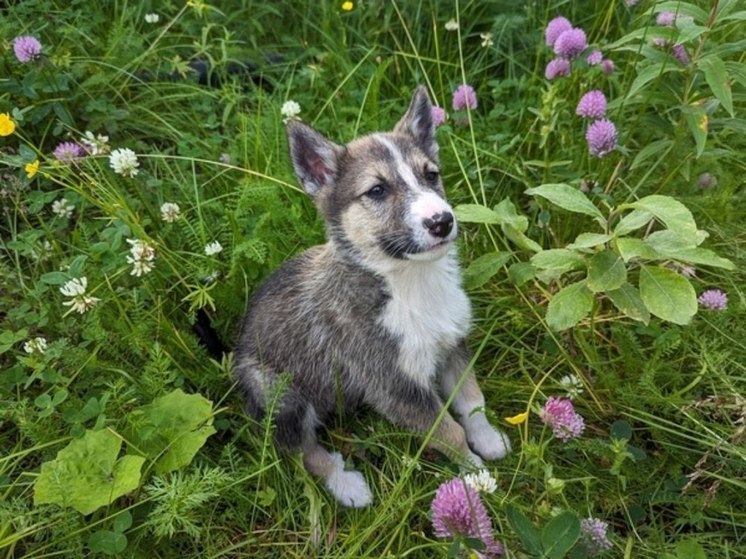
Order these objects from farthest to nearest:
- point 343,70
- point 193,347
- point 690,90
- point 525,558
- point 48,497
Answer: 1. point 343,70
2. point 193,347
3. point 690,90
4. point 48,497
5. point 525,558

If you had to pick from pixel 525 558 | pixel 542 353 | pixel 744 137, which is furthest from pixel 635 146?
pixel 525 558

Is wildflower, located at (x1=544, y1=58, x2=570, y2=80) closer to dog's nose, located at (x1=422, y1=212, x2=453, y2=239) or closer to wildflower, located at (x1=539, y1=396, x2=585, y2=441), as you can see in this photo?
dog's nose, located at (x1=422, y1=212, x2=453, y2=239)

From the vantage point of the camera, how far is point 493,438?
3.06 meters

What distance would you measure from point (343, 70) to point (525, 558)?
10.0 feet

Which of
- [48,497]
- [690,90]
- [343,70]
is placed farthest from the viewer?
[343,70]

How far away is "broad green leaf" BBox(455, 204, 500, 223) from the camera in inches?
106

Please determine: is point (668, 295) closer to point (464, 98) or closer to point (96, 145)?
point (464, 98)

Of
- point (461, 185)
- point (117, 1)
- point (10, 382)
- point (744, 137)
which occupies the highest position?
point (117, 1)

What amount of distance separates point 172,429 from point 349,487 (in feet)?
2.42

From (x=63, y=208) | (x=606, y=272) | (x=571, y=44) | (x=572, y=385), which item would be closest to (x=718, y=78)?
(x=571, y=44)

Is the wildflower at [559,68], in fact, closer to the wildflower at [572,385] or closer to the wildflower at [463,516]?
the wildflower at [572,385]

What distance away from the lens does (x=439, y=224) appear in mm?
2594

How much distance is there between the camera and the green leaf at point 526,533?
6.92 feet

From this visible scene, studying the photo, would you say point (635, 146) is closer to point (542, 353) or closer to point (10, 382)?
point (542, 353)
